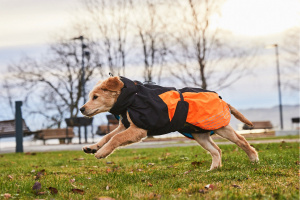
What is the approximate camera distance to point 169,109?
5434 mm

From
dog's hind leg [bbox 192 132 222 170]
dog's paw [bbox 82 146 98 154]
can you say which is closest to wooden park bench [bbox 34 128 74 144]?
dog's hind leg [bbox 192 132 222 170]

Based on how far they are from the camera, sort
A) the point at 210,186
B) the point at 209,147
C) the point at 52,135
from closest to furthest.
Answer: the point at 210,186
the point at 209,147
the point at 52,135

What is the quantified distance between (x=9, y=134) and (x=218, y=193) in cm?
1487

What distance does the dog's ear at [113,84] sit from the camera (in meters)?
5.24

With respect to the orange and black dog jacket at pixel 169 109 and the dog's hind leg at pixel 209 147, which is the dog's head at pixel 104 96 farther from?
the dog's hind leg at pixel 209 147

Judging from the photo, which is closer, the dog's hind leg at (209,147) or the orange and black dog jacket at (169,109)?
the orange and black dog jacket at (169,109)

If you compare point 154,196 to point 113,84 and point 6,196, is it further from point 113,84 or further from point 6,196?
point 6,196

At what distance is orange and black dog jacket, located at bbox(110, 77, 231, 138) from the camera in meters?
5.27

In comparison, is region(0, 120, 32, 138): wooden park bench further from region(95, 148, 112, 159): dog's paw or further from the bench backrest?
region(95, 148, 112, 159): dog's paw

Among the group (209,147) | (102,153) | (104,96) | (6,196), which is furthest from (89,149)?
(209,147)

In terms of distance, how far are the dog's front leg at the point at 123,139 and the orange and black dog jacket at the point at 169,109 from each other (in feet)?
0.30

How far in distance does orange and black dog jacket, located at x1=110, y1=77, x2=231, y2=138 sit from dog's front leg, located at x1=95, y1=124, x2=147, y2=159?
0.09 metres

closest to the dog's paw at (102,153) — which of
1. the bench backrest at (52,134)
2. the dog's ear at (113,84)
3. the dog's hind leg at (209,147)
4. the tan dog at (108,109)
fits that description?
the tan dog at (108,109)

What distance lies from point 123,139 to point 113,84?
0.81 metres
